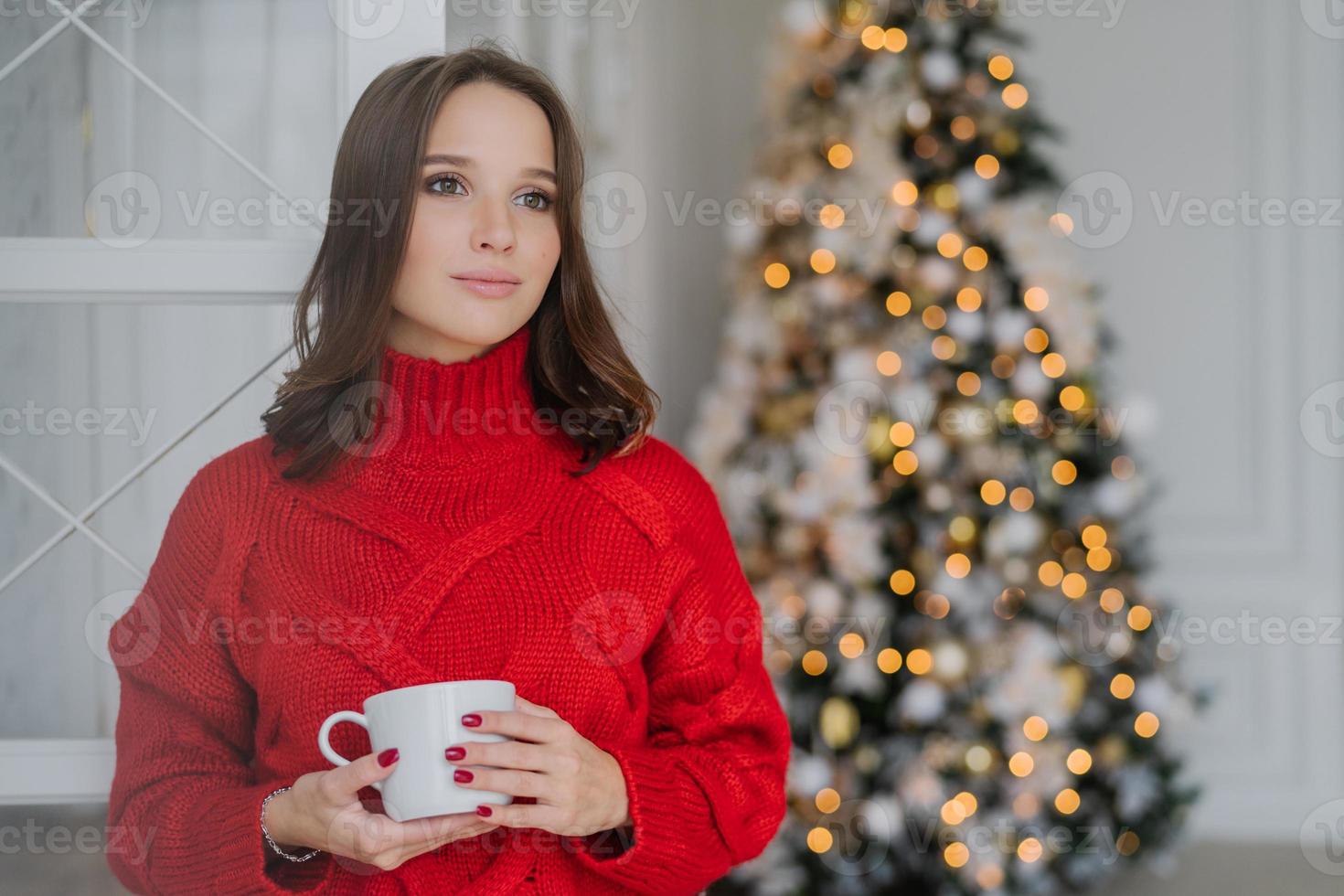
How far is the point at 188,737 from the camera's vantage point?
1.12m

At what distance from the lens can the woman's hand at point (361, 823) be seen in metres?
0.94

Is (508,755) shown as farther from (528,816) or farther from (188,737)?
(188,737)

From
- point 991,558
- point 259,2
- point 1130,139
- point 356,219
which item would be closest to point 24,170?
point 259,2

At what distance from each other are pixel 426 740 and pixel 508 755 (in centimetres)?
7

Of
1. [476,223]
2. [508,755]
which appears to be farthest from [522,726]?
[476,223]

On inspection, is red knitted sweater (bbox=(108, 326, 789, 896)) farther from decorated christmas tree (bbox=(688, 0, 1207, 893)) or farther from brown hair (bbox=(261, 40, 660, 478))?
decorated christmas tree (bbox=(688, 0, 1207, 893))

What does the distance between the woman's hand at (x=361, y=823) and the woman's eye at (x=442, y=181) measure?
1.85ft

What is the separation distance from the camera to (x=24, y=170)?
1.43m

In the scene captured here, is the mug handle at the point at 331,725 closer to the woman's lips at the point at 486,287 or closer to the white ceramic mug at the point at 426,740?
the white ceramic mug at the point at 426,740

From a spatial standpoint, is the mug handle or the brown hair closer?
the mug handle

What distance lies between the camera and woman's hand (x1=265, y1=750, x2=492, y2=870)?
3.10 feet

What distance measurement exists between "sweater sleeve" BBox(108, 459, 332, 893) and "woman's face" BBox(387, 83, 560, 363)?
308 mm

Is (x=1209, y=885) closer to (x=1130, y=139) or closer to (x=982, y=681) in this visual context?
(x=982, y=681)

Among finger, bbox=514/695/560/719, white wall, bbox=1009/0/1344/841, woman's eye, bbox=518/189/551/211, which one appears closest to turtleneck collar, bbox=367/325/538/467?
woman's eye, bbox=518/189/551/211
